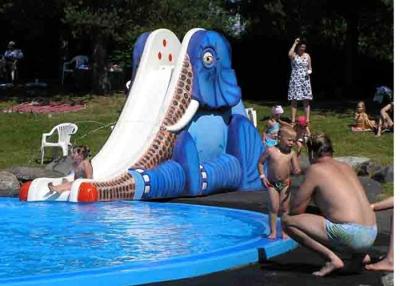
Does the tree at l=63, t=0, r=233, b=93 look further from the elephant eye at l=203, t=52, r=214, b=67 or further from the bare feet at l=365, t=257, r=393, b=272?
the bare feet at l=365, t=257, r=393, b=272

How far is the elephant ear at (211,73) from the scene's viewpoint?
12.7m

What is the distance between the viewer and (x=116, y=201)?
11328 mm

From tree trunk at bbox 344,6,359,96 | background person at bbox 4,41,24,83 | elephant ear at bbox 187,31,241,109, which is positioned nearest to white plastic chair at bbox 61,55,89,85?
background person at bbox 4,41,24,83

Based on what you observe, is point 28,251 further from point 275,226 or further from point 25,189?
point 25,189

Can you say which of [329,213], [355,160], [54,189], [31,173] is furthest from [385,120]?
[329,213]

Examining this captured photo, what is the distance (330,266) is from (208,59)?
6.85 meters

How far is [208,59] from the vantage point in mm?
12930

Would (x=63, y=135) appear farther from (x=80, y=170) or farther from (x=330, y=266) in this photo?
(x=330, y=266)

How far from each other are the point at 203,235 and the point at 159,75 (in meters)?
5.41

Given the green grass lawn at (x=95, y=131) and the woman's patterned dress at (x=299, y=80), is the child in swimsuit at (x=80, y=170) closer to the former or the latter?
the green grass lawn at (x=95, y=131)

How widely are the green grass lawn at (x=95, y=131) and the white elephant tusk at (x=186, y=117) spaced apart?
327 centimetres

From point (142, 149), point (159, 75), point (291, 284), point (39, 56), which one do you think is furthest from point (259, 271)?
point (39, 56)

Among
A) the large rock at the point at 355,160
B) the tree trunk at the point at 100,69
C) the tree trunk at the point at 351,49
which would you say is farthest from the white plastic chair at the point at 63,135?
the tree trunk at the point at 351,49

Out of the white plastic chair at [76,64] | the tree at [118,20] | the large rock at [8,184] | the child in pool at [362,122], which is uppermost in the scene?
the tree at [118,20]
